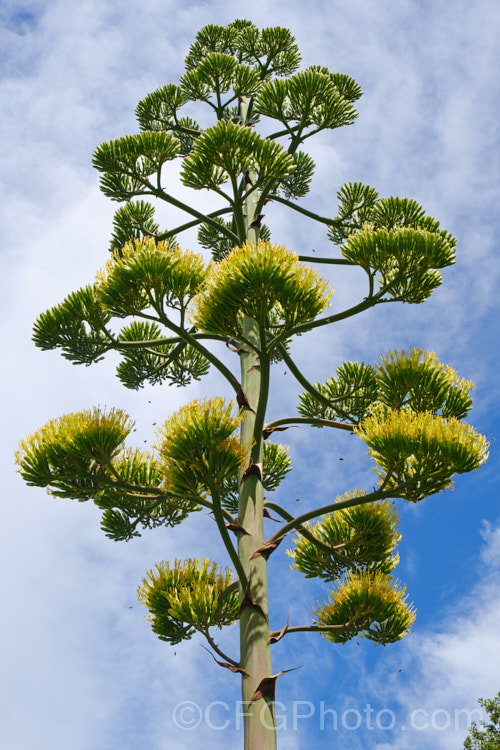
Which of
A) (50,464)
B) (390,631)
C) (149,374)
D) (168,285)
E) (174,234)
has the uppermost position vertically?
(174,234)

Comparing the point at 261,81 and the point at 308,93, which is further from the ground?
the point at 261,81

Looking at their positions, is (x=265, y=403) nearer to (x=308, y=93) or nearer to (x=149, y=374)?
(x=149, y=374)

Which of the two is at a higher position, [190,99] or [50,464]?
[190,99]

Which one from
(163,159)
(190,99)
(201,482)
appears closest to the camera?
(201,482)

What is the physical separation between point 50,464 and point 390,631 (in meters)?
3.65

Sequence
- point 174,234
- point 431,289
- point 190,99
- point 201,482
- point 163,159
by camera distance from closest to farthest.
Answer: point 201,482 < point 431,289 < point 163,159 < point 174,234 < point 190,99

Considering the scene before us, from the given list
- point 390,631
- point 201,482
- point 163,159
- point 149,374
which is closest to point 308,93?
point 163,159

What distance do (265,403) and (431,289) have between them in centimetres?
213

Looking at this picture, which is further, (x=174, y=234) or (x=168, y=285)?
(x=174, y=234)

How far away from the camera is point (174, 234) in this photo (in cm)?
843

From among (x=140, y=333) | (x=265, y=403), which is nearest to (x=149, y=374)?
(x=140, y=333)

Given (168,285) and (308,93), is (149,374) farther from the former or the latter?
(308,93)

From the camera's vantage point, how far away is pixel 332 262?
312 inches

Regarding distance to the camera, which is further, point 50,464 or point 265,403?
point 50,464
